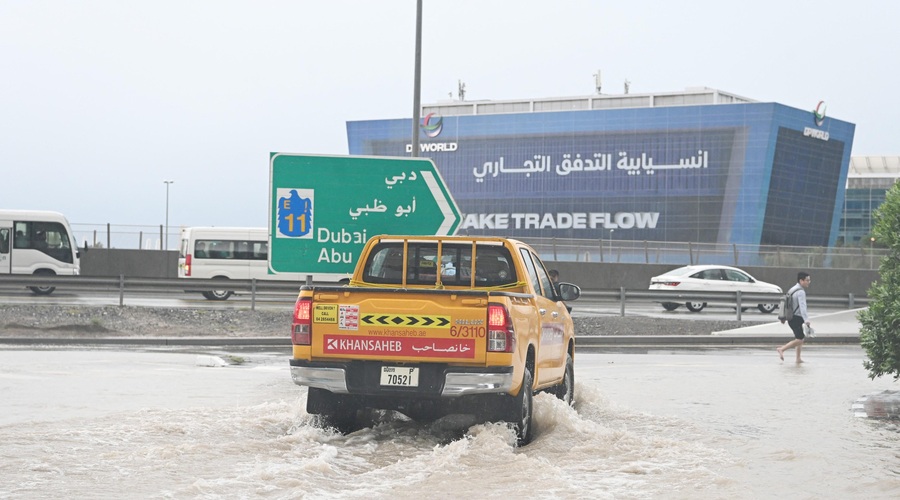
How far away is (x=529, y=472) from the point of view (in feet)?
27.8

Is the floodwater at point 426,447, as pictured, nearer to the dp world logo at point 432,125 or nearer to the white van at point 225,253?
the white van at point 225,253

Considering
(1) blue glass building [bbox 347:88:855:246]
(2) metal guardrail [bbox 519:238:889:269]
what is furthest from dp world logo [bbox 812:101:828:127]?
(2) metal guardrail [bbox 519:238:889:269]

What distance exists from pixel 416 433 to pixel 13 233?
105ft

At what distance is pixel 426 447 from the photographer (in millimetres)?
9789

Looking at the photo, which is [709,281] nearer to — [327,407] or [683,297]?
[683,297]

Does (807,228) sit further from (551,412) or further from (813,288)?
(551,412)

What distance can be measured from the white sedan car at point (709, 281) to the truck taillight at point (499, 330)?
97.0 ft

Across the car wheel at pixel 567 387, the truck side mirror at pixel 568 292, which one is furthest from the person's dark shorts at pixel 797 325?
the truck side mirror at pixel 568 292

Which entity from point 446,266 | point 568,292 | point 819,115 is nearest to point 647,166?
point 819,115

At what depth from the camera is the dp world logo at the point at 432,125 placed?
121 m

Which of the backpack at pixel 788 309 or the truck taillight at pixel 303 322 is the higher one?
the truck taillight at pixel 303 322

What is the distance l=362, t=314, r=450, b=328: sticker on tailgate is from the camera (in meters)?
9.73

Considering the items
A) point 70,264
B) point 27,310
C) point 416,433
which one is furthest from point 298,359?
point 70,264

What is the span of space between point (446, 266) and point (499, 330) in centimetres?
185
